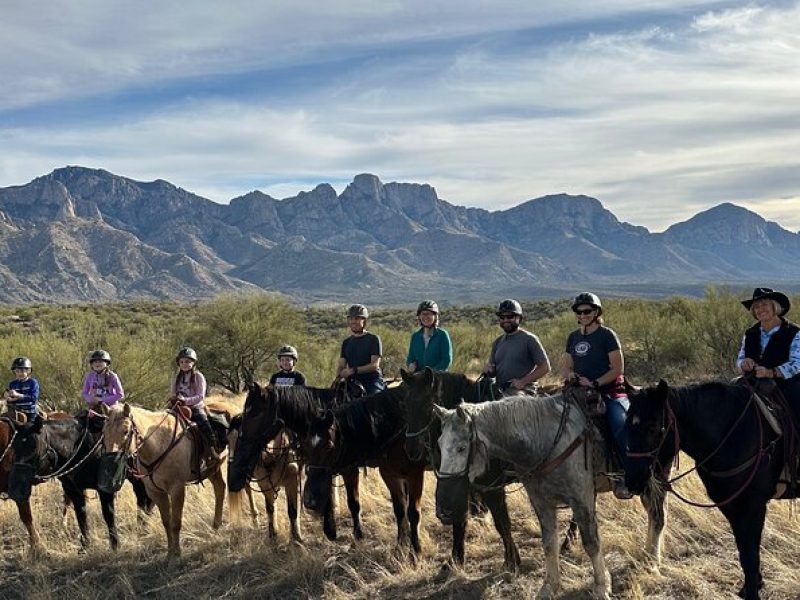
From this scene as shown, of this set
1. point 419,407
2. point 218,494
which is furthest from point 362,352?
point 218,494

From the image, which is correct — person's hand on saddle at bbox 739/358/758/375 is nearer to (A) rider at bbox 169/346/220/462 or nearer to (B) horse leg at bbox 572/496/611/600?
(B) horse leg at bbox 572/496/611/600

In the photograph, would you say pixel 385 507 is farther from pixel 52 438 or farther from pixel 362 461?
pixel 52 438

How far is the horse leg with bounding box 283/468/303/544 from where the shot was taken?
317 inches

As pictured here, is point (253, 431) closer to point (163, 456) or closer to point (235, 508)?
point (163, 456)

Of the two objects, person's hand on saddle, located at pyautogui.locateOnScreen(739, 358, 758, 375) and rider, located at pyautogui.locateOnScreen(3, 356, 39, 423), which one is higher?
person's hand on saddle, located at pyautogui.locateOnScreen(739, 358, 758, 375)

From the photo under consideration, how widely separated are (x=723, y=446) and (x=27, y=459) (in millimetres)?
7684

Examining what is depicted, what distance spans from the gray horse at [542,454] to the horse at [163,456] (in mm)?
4027

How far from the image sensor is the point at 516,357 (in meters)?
7.45

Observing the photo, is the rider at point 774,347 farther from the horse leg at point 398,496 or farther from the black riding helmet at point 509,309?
the horse leg at point 398,496

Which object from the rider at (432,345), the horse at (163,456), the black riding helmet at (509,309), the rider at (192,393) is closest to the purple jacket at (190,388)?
the rider at (192,393)

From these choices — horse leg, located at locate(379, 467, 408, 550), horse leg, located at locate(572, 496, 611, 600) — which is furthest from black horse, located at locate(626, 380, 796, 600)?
horse leg, located at locate(379, 467, 408, 550)

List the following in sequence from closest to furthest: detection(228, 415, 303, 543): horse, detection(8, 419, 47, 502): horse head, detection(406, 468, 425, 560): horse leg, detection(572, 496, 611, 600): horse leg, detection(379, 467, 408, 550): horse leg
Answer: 1. detection(572, 496, 611, 600): horse leg
2. detection(406, 468, 425, 560): horse leg
3. detection(379, 467, 408, 550): horse leg
4. detection(8, 419, 47, 502): horse head
5. detection(228, 415, 303, 543): horse

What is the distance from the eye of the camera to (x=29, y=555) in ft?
27.2

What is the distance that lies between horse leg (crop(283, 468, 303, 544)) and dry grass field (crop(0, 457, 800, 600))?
149 mm
